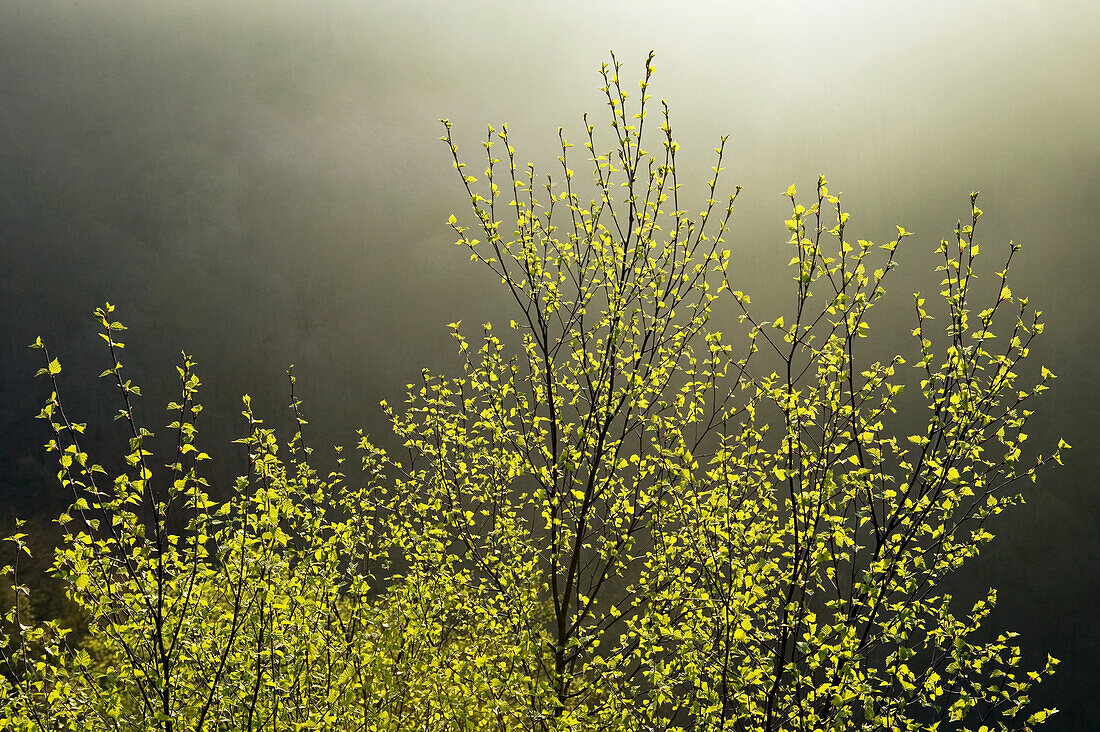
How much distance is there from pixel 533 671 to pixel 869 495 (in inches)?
74.0

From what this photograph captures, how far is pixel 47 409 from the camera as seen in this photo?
2.72 metres

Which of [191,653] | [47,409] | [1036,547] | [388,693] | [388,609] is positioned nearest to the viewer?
[47,409]

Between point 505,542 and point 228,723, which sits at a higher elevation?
point 505,542

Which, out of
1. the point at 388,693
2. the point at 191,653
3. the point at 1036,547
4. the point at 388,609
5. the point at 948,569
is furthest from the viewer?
the point at 1036,547

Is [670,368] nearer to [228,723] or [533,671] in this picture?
[533,671]

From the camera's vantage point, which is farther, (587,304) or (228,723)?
(587,304)

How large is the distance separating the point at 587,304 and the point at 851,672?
2111 mm

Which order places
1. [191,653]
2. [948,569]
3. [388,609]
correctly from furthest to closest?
[388,609], [948,569], [191,653]

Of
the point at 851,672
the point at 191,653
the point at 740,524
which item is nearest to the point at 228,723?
the point at 191,653

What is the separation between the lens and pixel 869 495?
3266mm

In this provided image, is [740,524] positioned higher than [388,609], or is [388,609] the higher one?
[740,524]

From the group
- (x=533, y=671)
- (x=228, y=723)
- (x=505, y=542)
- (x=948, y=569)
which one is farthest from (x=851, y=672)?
(x=228, y=723)

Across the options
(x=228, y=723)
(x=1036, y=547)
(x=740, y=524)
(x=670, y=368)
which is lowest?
(x=228, y=723)

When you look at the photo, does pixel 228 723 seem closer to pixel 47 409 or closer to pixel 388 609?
pixel 388 609
